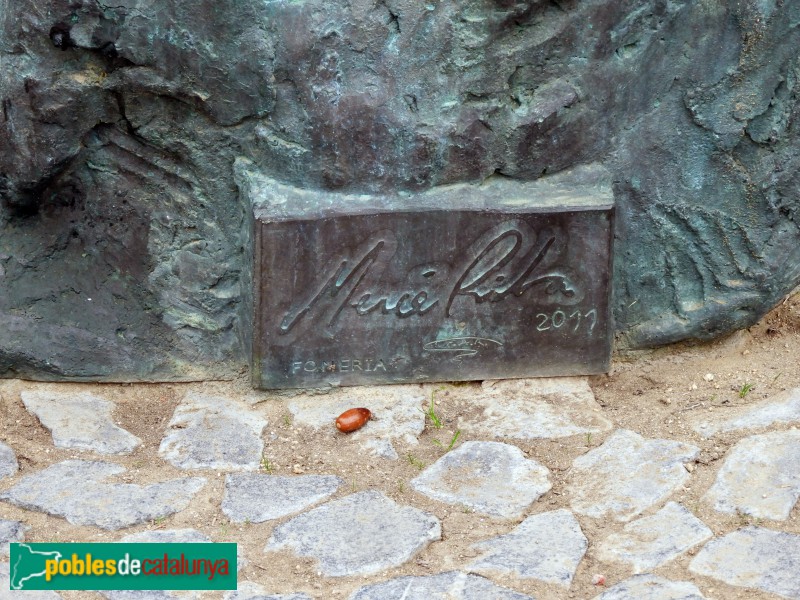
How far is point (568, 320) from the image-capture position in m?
3.66

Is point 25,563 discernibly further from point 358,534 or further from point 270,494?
point 358,534

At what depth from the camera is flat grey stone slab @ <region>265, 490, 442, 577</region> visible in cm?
294

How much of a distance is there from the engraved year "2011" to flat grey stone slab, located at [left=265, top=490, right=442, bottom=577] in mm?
723

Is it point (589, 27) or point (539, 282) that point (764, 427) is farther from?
point (589, 27)

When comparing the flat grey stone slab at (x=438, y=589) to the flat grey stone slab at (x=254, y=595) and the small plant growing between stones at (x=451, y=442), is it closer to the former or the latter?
the flat grey stone slab at (x=254, y=595)

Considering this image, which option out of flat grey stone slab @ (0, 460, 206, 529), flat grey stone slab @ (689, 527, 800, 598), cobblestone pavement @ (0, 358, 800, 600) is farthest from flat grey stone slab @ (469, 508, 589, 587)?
flat grey stone slab @ (0, 460, 206, 529)

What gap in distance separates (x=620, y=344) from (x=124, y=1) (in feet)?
5.22

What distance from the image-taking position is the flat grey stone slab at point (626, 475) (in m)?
3.16

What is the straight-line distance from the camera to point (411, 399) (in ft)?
11.9

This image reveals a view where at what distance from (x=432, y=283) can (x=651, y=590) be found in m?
1.07
